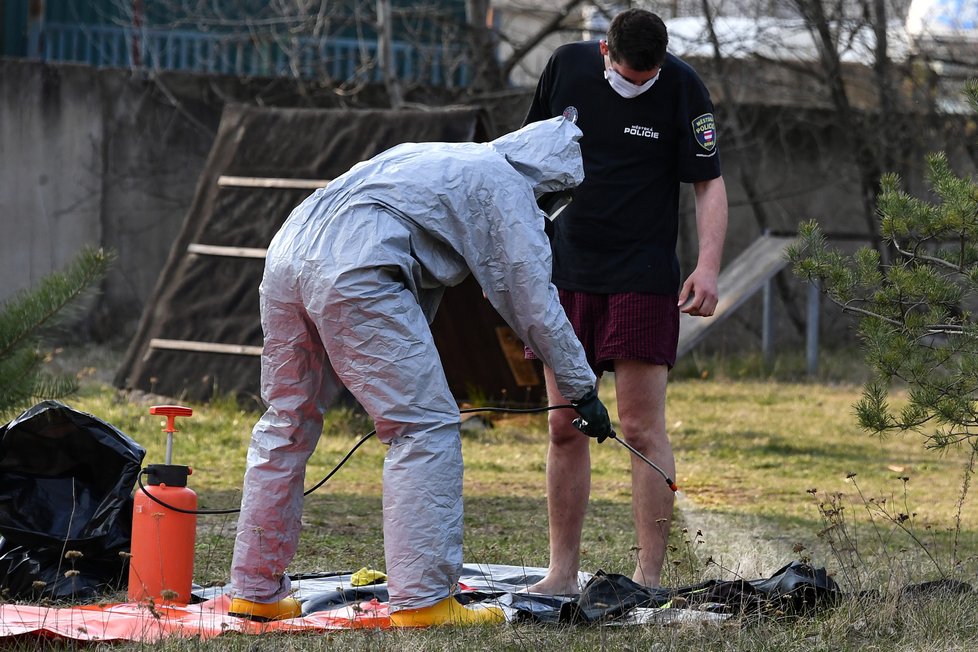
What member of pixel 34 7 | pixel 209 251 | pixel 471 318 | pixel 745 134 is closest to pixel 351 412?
pixel 471 318

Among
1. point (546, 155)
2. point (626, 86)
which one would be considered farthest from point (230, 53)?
point (546, 155)

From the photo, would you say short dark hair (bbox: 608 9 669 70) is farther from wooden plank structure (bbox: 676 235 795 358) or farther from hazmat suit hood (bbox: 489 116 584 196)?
wooden plank structure (bbox: 676 235 795 358)

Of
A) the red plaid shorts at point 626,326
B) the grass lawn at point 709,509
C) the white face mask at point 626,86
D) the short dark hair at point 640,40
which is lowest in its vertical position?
the grass lawn at point 709,509

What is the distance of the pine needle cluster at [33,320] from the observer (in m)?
4.51

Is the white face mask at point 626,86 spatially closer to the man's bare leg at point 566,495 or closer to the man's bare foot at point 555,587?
the man's bare leg at point 566,495

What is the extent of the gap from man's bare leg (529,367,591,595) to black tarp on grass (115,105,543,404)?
3.65 meters

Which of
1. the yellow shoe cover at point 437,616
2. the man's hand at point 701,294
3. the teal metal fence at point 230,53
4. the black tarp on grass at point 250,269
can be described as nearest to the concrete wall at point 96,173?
the teal metal fence at point 230,53

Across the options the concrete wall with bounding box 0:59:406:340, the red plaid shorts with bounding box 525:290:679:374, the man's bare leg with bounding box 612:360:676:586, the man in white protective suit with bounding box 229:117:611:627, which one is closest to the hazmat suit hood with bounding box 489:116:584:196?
the man in white protective suit with bounding box 229:117:611:627

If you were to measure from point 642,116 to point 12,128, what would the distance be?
882 centimetres

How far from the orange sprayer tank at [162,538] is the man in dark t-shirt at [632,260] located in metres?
1.11

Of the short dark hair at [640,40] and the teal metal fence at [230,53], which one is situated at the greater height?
the teal metal fence at [230,53]

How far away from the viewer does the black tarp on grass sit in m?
7.98

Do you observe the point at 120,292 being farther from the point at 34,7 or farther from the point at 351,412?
the point at 351,412

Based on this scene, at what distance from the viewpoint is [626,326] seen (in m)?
3.97
